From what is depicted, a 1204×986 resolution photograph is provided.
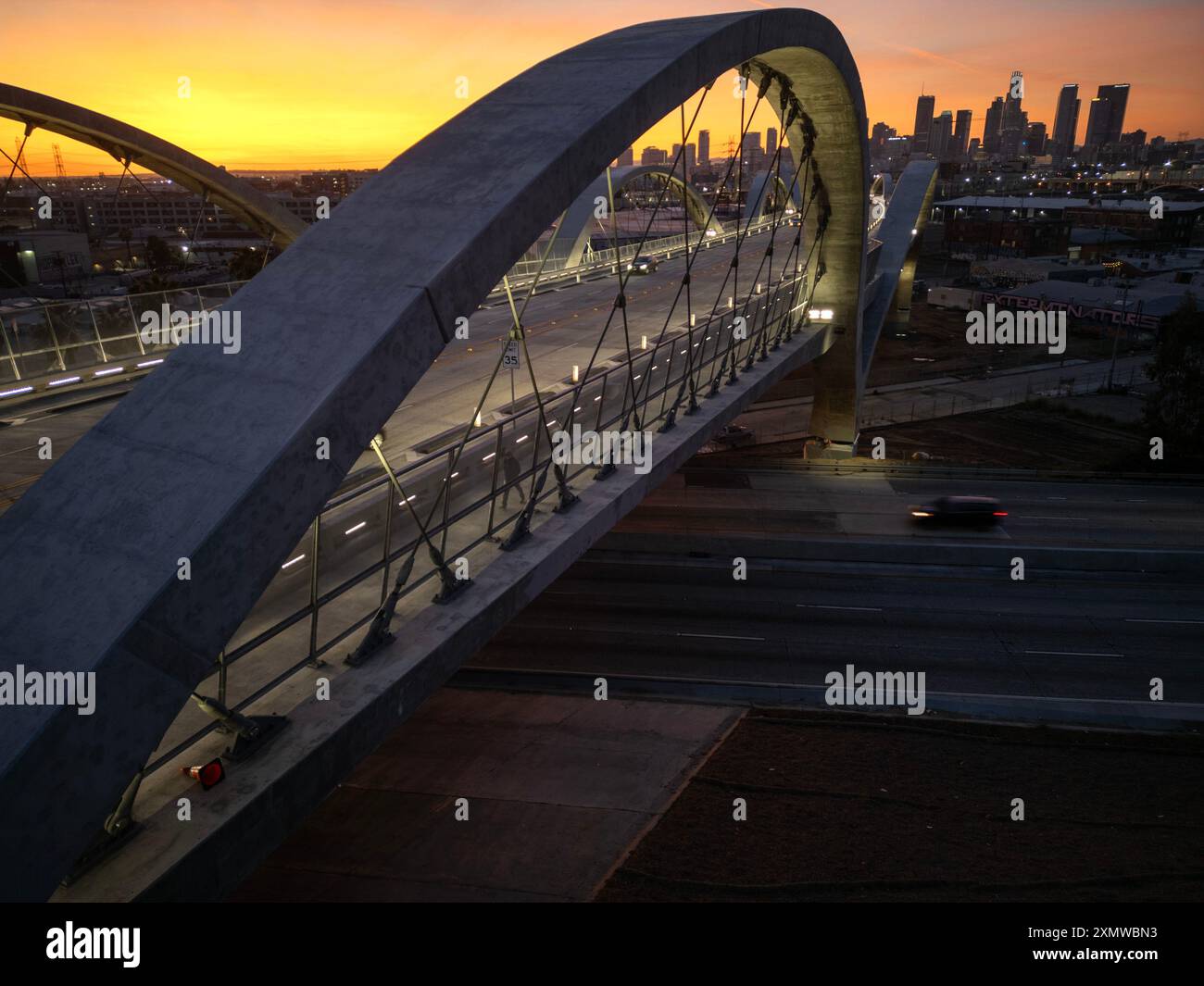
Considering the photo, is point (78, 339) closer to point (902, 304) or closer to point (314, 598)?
point (314, 598)

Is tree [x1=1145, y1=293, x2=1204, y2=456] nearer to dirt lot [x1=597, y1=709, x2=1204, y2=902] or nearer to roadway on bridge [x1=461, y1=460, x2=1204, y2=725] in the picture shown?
roadway on bridge [x1=461, y1=460, x2=1204, y2=725]

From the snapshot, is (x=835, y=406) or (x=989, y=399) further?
(x=989, y=399)

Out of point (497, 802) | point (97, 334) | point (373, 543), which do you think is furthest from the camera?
point (97, 334)

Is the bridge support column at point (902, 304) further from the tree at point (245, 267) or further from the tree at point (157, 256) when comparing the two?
the tree at point (157, 256)

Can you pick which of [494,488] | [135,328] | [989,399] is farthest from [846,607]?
[989,399]

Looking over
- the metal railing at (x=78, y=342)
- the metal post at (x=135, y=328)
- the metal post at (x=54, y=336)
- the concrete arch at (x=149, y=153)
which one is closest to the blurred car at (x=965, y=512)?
the metal railing at (x=78, y=342)

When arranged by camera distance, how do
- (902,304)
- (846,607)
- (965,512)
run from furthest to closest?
(902,304) < (965,512) < (846,607)

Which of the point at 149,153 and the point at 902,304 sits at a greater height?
the point at 902,304
